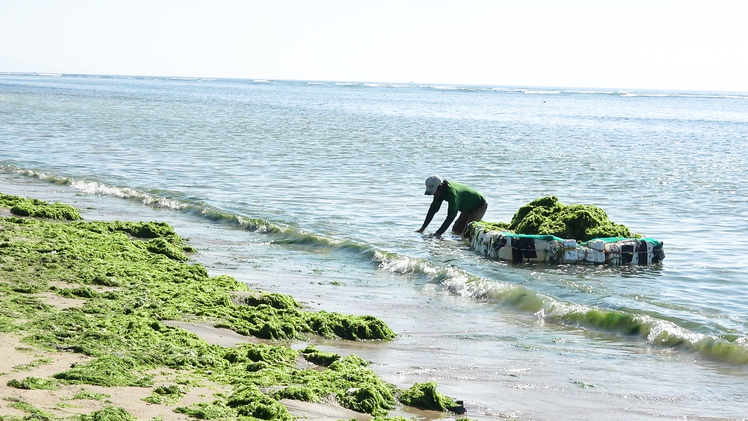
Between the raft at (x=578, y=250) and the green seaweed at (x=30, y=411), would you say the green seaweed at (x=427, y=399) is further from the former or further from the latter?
the raft at (x=578, y=250)

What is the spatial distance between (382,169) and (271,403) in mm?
21320

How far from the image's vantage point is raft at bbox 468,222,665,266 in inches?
521

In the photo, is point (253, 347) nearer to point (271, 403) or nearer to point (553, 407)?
point (271, 403)

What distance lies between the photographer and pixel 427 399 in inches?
259

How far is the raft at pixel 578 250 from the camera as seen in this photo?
1324 cm

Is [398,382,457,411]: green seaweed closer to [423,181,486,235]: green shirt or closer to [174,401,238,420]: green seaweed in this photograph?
[174,401,238,420]: green seaweed

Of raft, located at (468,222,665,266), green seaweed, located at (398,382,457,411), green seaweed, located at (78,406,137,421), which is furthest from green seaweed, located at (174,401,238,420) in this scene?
raft, located at (468,222,665,266)

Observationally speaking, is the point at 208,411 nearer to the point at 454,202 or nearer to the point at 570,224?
the point at 570,224

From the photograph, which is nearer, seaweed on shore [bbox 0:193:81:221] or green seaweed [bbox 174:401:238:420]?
green seaweed [bbox 174:401:238:420]

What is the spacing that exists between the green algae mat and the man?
196 inches

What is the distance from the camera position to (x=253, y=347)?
7.35 meters

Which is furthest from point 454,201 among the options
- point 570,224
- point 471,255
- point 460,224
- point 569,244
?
point 569,244

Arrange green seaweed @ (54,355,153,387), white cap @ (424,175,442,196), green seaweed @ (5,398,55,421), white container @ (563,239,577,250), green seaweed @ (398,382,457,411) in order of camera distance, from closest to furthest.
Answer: green seaweed @ (5,398,55,421) < green seaweed @ (54,355,153,387) < green seaweed @ (398,382,457,411) < white container @ (563,239,577,250) < white cap @ (424,175,442,196)

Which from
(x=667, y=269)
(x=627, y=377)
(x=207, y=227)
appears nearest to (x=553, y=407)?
(x=627, y=377)
